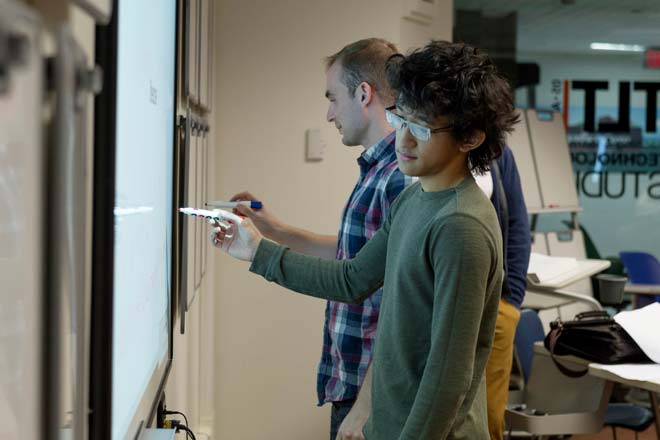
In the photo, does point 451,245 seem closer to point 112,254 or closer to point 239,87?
point 112,254

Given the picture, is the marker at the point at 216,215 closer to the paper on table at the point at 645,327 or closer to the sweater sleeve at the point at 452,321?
the sweater sleeve at the point at 452,321

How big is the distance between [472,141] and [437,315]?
1.08 feet

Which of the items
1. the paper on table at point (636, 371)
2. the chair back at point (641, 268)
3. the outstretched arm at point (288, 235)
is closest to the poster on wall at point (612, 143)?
the chair back at point (641, 268)

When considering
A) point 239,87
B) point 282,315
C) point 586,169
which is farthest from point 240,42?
point 586,169

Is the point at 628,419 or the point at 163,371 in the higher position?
the point at 163,371

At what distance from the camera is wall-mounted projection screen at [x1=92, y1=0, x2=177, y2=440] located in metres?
0.68

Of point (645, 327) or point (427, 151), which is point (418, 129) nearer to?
point (427, 151)

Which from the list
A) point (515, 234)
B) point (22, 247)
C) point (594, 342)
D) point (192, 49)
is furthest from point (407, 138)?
point (594, 342)

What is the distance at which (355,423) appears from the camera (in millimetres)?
1756

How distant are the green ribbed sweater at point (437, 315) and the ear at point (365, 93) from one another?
449mm

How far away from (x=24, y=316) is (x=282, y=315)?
333 cm

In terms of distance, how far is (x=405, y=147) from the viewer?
4.95 ft

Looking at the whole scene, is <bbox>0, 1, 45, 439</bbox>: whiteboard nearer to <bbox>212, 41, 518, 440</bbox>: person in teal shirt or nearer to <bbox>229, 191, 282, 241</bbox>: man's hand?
<bbox>212, 41, 518, 440</bbox>: person in teal shirt

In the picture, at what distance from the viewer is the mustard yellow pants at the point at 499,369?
2.59 meters
